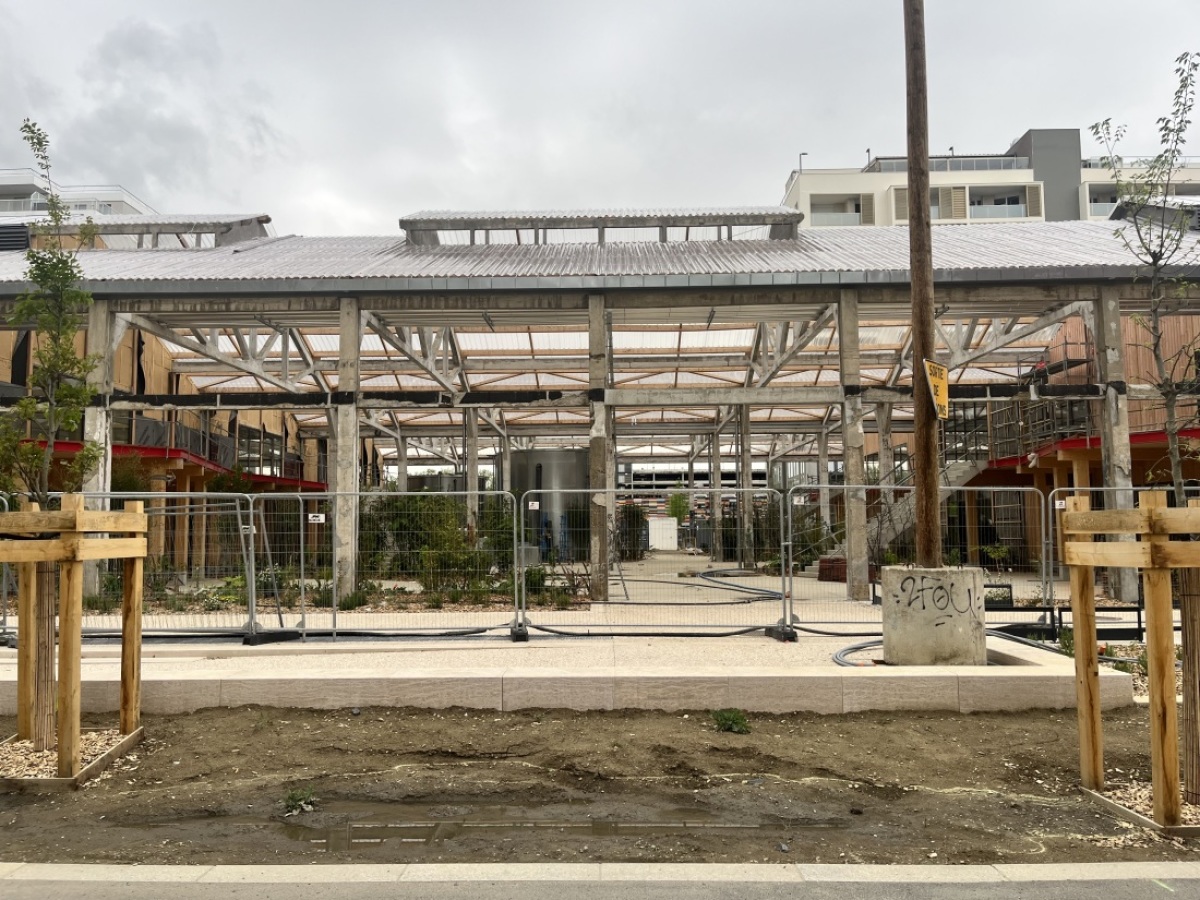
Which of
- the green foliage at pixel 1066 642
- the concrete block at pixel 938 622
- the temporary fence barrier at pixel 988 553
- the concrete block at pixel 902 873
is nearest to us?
the concrete block at pixel 902 873

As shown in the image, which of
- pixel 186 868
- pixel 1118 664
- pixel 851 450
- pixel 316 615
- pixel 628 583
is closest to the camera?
pixel 186 868

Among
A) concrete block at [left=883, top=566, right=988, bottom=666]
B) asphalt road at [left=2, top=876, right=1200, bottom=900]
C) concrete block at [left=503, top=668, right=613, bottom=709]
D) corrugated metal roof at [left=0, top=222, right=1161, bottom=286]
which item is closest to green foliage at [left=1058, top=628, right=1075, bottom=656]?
concrete block at [left=883, top=566, right=988, bottom=666]

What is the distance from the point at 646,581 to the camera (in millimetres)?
14375

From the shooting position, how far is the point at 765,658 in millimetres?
9344

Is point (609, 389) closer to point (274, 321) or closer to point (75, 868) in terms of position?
point (274, 321)

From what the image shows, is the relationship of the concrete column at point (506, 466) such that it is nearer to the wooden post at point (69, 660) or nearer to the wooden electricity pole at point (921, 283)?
the wooden electricity pole at point (921, 283)

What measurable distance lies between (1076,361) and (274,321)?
19308mm

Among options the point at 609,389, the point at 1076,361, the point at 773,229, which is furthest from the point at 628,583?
the point at 1076,361

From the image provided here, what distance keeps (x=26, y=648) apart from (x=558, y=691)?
3.99m

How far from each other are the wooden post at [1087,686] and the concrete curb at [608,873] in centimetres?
110

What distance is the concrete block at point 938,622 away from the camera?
8.70m

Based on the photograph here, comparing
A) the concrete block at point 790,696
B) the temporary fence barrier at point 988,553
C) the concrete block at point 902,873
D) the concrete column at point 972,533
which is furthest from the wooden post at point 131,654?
the concrete column at point 972,533

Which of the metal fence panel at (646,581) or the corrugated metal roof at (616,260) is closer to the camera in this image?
the metal fence panel at (646,581)

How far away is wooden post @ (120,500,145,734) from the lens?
6.87 meters
